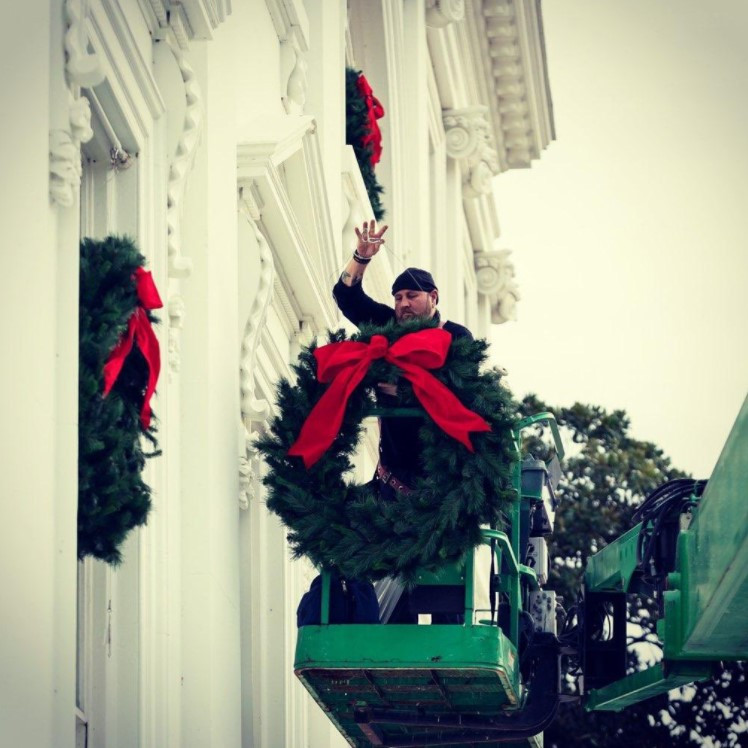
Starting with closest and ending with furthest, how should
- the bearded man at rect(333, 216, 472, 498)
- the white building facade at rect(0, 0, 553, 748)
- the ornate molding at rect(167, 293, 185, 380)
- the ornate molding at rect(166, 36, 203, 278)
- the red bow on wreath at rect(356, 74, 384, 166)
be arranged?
the white building facade at rect(0, 0, 553, 748) < the ornate molding at rect(167, 293, 185, 380) < the ornate molding at rect(166, 36, 203, 278) < the bearded man at rect(333, 216, 472, 498) < the red bow on wreath at rect(356, 74, 384, 166)

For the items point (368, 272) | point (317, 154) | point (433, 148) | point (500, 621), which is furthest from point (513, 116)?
point (500, 621)

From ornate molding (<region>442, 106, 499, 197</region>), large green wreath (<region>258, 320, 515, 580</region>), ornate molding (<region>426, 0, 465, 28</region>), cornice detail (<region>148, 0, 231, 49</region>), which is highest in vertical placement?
ornate molding (<region>426, 0, 465, 28</region>)

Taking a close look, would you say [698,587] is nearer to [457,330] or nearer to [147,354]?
[457,330]

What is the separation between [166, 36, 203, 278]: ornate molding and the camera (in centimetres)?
1188

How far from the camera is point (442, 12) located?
86.9 feet

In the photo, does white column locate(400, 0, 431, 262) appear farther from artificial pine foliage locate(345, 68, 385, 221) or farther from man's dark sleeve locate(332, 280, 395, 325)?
man's dark sleeve locate(332, 280, 395, 325)

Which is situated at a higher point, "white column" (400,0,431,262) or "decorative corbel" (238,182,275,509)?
"white column" (400,0,431,262)

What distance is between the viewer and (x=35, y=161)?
28.4 feet

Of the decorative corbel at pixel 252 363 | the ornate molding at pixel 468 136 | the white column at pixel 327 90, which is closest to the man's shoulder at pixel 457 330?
the decorative corbel at pixel 252 363

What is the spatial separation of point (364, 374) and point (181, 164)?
149 centimetres

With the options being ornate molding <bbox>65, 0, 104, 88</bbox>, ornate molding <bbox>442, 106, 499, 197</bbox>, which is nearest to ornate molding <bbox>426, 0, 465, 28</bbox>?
ornate molding <bbox>442, 106, 499, 197</bbox>

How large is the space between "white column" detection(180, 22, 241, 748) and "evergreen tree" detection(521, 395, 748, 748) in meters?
13.2

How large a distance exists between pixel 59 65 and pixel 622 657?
6981 millimetres

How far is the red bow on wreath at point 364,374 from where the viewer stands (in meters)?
11.6
